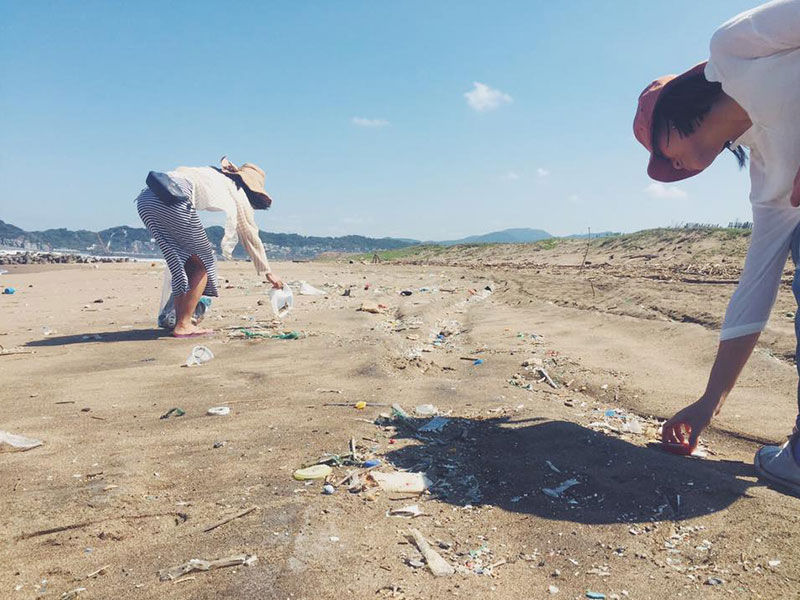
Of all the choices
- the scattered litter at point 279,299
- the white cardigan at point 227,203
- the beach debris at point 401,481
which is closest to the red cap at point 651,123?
the beach debris at point 401,481

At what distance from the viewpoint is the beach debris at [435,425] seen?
2583mm

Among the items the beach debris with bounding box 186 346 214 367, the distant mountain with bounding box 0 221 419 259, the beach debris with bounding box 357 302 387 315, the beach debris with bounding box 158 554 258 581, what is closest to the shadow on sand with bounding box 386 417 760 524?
the beach debris with bounding box 158 554 258 581

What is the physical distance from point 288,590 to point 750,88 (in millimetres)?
2108

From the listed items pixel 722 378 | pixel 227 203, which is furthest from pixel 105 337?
pixel 722 378

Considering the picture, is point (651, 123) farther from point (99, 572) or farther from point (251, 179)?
point (251, 179)

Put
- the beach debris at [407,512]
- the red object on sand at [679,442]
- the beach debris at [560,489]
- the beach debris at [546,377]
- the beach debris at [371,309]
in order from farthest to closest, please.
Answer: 1. the beach debris at [371,309]
2. the beach debris at [546,377]
3. the red object on sand at [679,442]
4. the beach debris at [560,489]
5. the beach debris at [407,512]

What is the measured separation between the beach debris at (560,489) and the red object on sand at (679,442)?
53 cm

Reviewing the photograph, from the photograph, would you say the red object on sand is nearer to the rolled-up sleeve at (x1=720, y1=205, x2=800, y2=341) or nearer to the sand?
the sand

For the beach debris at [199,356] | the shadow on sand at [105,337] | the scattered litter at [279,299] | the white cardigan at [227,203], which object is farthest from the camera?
the scattered litter at [279,299]

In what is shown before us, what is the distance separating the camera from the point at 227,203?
4.77m

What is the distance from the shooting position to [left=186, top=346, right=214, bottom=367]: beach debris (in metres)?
4.07

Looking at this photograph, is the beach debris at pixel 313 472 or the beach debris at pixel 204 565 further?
the beach debris at pixel 313 472

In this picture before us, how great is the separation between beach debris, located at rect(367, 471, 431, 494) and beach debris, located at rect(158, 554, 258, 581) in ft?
1.95

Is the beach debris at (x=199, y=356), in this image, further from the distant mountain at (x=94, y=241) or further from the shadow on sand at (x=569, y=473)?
the distant mountain at (x=94, y=241)
